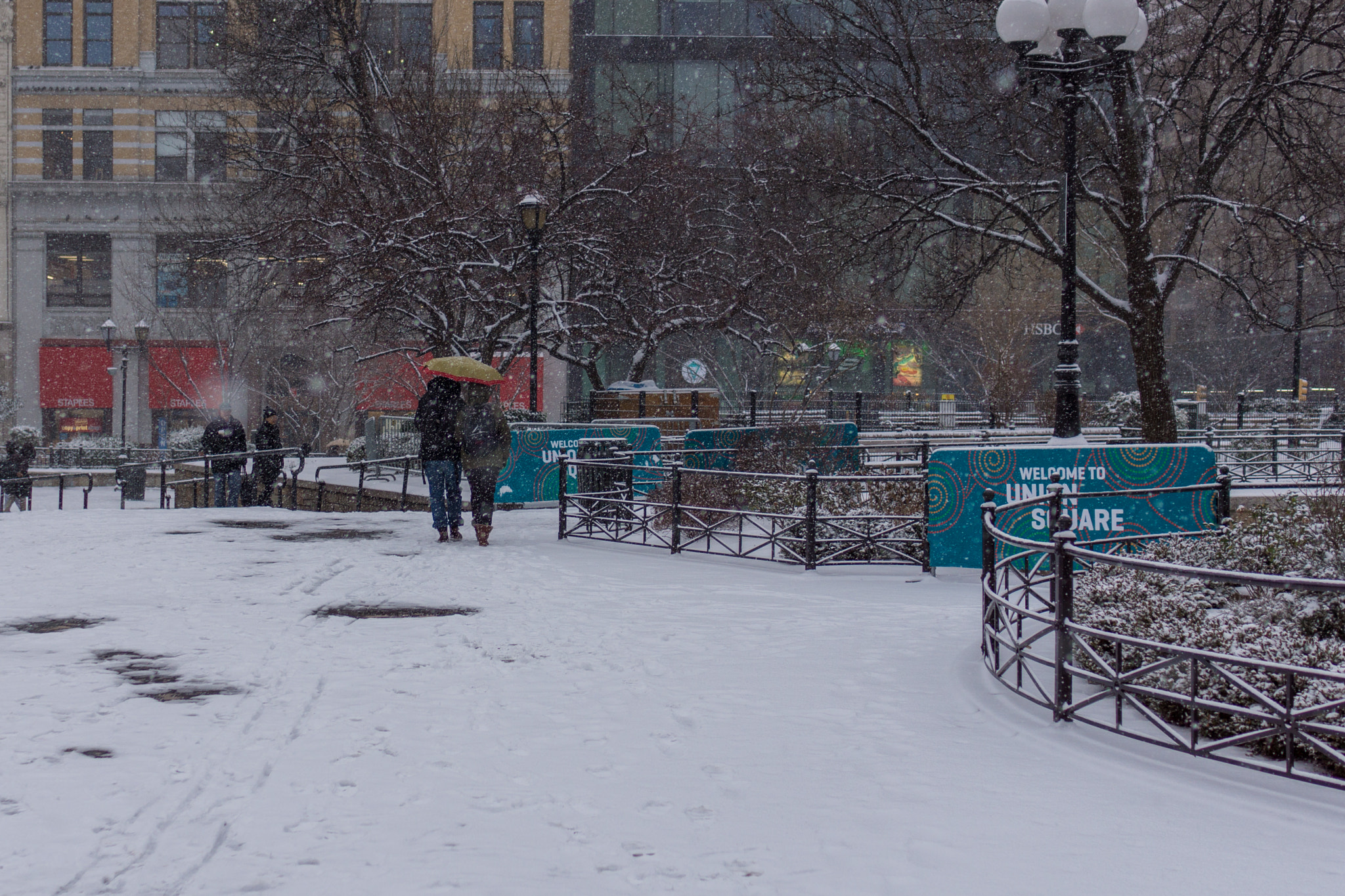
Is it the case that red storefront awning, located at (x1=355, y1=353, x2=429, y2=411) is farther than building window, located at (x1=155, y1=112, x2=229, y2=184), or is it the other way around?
building window, located at (x1=155, y1=112, x2=229, y2=184)

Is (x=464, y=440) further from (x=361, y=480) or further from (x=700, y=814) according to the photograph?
(x=700, y=814)

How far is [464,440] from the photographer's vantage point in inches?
513

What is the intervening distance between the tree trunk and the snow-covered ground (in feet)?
38.4

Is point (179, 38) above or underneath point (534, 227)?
above

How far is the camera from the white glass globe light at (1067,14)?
12.1m

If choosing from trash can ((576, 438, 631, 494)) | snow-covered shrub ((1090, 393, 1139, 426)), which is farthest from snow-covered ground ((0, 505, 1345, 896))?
snow-covered shrub ((1090, 393, 1139, 426))

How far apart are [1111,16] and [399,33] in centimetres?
2913

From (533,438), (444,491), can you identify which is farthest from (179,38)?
(444,491)

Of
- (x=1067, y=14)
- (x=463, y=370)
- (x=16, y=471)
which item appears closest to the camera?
(x=1067, y=14)

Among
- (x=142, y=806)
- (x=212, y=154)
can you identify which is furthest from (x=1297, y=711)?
(x=212, y=154)

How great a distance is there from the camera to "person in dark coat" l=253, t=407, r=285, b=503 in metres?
20.2

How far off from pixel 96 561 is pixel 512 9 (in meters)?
37.2

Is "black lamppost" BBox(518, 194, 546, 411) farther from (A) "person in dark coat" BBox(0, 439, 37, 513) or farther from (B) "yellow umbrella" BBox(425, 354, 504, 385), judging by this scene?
(A) "person in dark coat" BBox(0, 439, 37, 513)

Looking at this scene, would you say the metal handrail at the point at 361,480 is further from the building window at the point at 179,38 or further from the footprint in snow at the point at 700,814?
the building window at the point at 179,38
